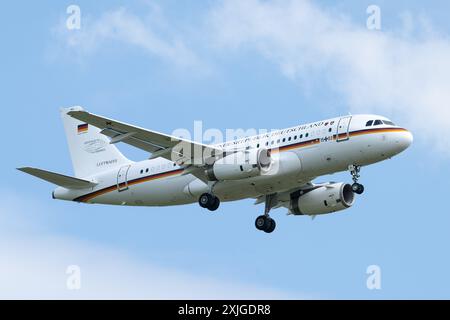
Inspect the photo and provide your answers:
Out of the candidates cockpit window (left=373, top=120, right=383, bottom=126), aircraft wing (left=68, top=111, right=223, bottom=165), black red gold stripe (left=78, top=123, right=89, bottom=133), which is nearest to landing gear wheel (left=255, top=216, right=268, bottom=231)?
aircraft wing (left=68, top=111, right=223, bottom=165)

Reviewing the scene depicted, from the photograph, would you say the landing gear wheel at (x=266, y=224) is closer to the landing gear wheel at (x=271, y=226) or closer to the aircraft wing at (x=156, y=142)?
the landing gear wheel at (x=271, y=226)

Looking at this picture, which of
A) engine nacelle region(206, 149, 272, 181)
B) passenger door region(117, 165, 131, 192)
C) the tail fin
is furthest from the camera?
the tail fin

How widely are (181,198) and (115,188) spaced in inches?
173

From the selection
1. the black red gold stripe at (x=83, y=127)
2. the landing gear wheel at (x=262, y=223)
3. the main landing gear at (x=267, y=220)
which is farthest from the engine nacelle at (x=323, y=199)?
the black red gold stripe at (x=83, y=127)

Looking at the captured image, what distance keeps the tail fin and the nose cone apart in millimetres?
16303

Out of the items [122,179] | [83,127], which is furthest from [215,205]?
[83,127]

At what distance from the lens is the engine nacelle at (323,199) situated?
55750 mm

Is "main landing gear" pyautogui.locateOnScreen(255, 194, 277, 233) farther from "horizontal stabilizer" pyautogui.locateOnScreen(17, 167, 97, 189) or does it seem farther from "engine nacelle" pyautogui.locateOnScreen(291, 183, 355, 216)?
"horizontal stabilizer" pyautogui.locateOnScreen(17, 167, 97, 189)

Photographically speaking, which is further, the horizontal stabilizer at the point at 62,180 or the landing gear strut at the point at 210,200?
the horizontal stabilizer at the point at 62,180

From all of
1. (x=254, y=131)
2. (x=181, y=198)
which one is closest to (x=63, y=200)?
(x=181, y=198)

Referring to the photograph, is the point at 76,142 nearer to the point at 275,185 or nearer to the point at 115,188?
the point at 115,188

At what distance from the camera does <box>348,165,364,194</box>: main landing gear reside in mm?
50000

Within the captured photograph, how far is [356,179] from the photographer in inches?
1976

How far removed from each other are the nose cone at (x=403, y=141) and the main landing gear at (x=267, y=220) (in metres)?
9.19
